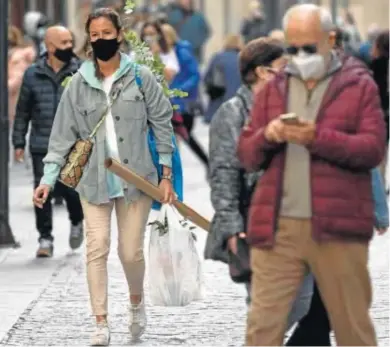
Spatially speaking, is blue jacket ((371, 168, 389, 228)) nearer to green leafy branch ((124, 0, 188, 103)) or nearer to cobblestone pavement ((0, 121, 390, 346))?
cobblestone pavement ((0, 121, 390, 346))

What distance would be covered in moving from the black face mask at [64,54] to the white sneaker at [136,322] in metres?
3.81

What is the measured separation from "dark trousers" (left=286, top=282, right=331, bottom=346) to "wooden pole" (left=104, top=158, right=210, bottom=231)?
2.36 ft

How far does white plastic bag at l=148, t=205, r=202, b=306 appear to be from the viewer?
30.6ft

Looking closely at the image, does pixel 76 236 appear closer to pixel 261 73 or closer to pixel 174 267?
pixel 174 267

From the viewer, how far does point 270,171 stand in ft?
21.9

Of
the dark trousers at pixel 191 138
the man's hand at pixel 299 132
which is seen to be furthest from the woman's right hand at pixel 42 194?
the dark trousers at pixel 191 138

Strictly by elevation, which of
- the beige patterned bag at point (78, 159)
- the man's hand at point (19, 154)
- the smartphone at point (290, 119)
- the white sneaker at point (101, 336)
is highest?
the smartphone at point (290, 119)

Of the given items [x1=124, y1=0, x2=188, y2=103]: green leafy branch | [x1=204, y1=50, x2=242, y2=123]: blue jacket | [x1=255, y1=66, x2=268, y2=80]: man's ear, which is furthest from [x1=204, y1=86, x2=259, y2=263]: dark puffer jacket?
[x1=204, y1=50, x2=242, y2=123]: blue jacket

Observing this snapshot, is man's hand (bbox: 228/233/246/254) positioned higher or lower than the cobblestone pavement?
higher

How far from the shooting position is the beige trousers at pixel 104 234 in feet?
29.4

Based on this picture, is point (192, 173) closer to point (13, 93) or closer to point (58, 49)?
point (13, 93)

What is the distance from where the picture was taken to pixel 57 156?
356 inches

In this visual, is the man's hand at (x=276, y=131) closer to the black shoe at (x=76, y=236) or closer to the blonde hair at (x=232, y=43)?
the black shoe at (x=76, y=236)

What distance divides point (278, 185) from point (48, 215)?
259 inches
